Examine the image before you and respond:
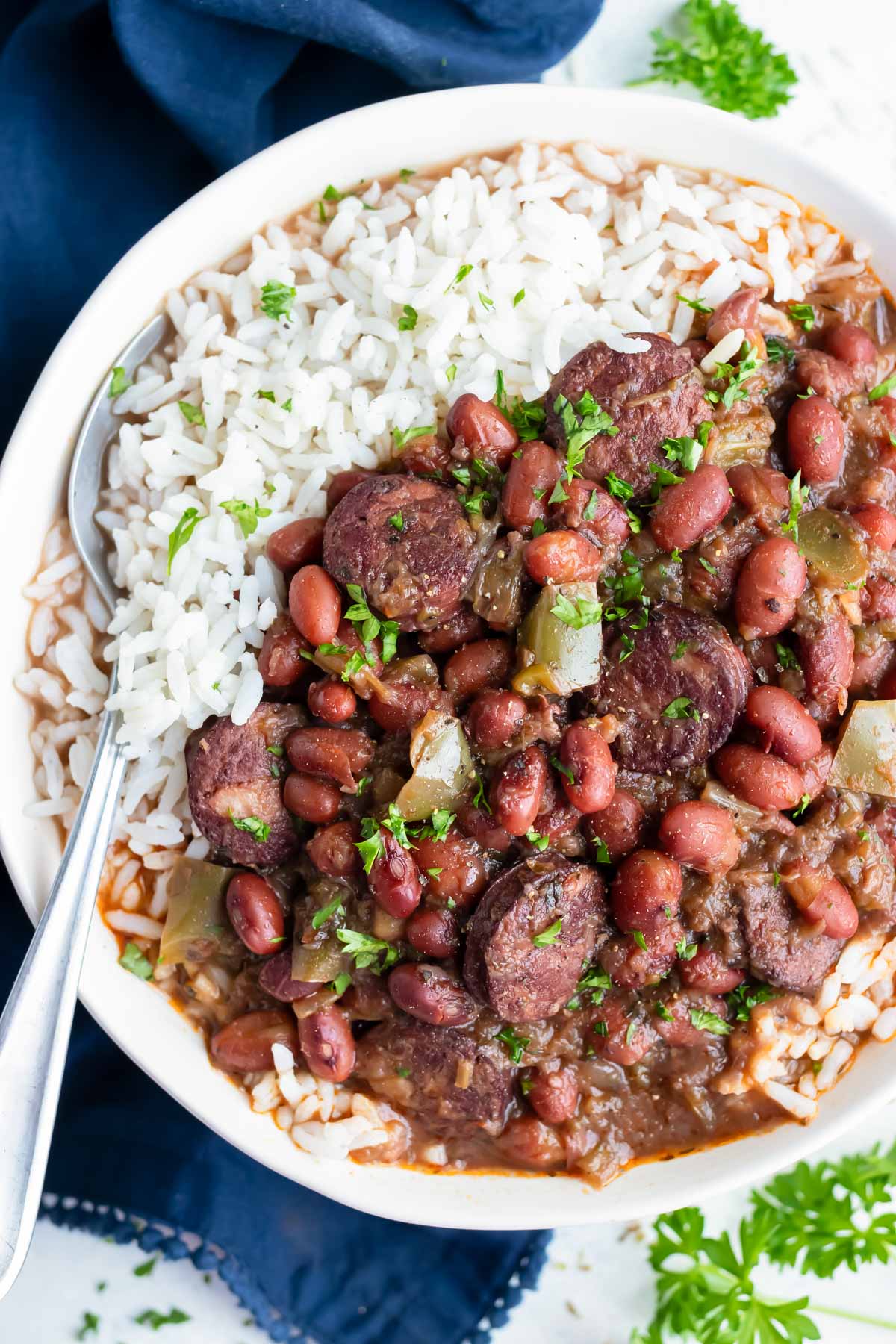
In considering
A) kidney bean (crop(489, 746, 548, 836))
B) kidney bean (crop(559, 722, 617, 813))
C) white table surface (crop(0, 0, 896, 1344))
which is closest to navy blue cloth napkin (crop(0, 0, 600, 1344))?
white table surface (crop(0, 0, 896, 1344))

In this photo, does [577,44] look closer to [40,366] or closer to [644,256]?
[644,256]

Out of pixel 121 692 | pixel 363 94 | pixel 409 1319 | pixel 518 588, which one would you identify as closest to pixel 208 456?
pixel 121 692

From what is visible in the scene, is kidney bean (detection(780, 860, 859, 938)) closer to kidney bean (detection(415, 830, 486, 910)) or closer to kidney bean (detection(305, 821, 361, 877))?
kidney bean (detection(415, 830, 486, 910))

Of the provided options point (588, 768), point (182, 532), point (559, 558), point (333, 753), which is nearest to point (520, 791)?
point (588, 768)

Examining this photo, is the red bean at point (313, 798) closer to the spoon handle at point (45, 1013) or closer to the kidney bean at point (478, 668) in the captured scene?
the kidney bean at point (478, 668)

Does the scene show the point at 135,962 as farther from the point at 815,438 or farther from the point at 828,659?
the point at 815,438

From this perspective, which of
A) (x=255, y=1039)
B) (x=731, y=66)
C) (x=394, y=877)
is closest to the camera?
(x=394, y=877)
